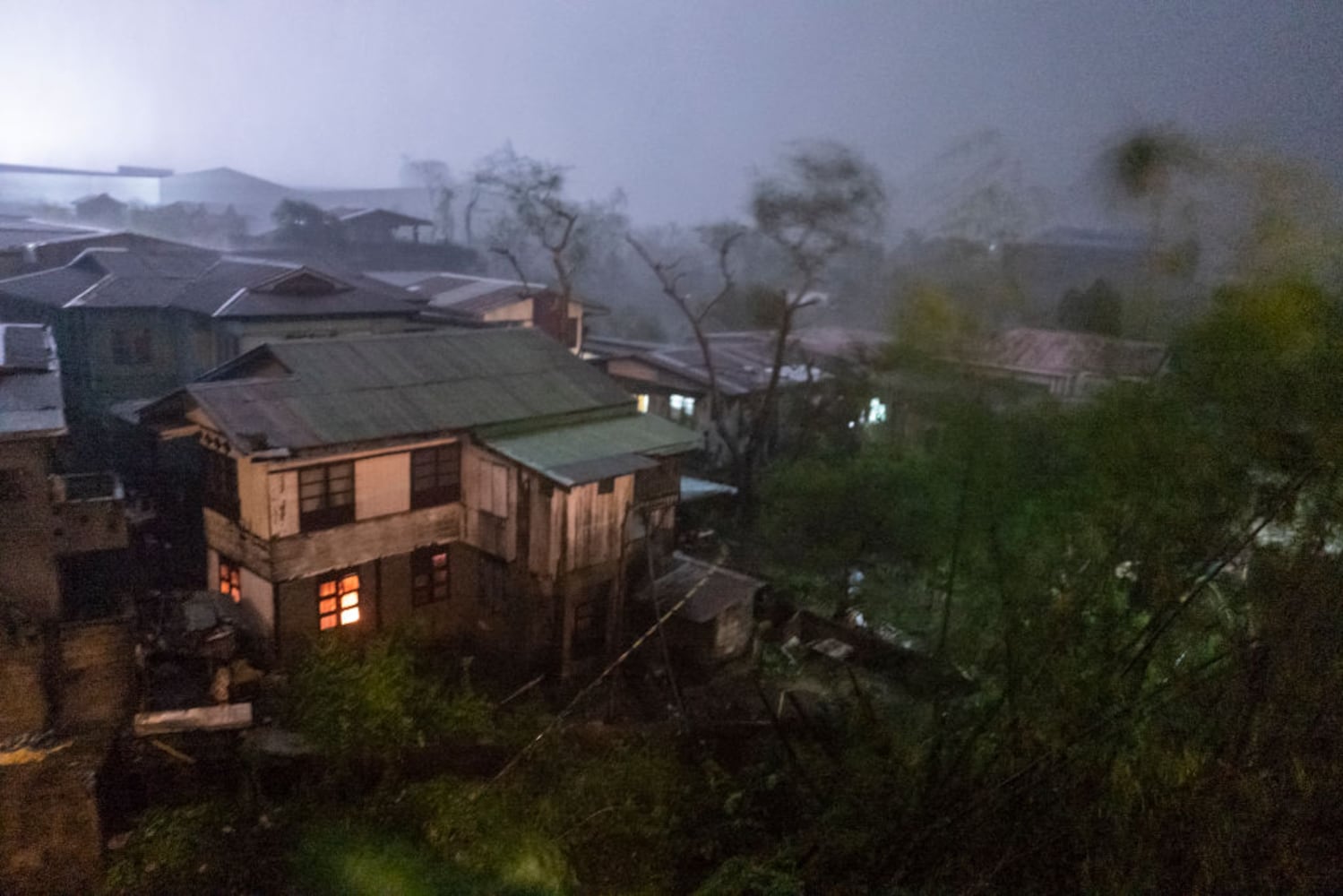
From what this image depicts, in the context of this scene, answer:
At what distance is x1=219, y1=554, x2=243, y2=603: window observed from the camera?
11977 millimetres

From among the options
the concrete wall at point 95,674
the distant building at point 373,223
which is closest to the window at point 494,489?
the concrete wall at point 95,674

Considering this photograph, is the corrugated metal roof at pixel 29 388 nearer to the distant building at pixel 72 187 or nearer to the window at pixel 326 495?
the window at pixel 326 495

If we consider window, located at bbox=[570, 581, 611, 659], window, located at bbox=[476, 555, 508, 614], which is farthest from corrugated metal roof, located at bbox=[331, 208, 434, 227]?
window, located at bbox=[570, 581, 611, 659]

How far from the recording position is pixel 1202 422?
5676 millimetres

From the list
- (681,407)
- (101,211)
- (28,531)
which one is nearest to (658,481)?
(28,531)

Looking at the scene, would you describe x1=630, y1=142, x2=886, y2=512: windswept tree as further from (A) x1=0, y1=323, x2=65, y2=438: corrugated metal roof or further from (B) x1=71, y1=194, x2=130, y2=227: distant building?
(B) x1=71, y1=194, x2=130, y2=227: distant building

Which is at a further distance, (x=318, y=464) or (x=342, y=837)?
(x=318, y=464)

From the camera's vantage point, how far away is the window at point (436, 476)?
12.5m

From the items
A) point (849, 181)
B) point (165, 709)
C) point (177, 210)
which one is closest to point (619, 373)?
point (849, 181)

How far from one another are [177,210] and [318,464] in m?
28.4

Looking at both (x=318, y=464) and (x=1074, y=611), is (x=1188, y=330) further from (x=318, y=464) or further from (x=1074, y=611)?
(x=318, y=464)

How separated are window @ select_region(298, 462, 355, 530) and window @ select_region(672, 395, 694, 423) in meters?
12.3

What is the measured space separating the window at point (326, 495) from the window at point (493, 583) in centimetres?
222

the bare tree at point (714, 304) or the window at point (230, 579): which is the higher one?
the bare tree at point (714, 304)
